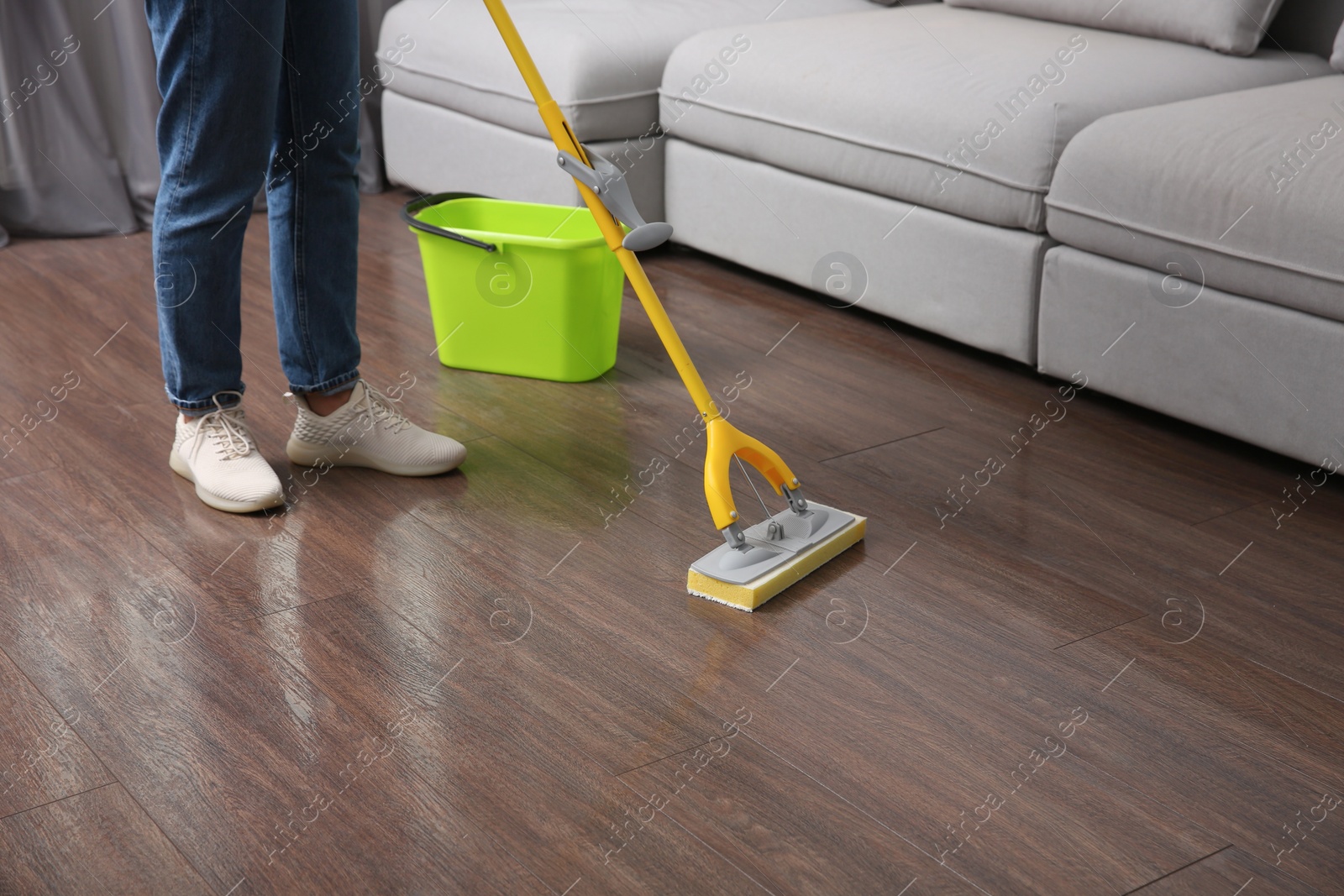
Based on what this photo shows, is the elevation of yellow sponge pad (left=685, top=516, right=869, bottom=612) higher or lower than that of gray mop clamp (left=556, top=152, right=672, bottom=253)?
lower

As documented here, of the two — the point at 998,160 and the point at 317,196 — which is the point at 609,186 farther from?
the point at 998,160

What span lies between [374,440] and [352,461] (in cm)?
5

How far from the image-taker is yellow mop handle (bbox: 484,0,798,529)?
4.54 feet

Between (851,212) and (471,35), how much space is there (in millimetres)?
1005

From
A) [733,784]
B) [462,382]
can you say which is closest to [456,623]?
[733,784]

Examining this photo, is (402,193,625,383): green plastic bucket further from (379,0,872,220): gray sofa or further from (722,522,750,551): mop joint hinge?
(722,522,750,551): mop joint hinge

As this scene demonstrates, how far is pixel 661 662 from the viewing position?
1261 millimetres

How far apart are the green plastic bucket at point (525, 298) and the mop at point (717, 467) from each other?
1.53ft

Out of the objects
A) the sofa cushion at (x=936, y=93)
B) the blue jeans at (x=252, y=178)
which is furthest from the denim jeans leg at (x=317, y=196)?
the sofa cushion at (x=936, y=93)

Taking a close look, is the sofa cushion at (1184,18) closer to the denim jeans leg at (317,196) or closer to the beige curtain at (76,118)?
the denim jeans leg at (317,196)

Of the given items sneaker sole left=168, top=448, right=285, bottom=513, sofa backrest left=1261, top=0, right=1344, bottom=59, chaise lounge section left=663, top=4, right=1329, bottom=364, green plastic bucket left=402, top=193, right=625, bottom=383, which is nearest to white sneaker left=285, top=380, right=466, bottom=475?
sneaker sole left=168, top=448, right=285, bottom=513

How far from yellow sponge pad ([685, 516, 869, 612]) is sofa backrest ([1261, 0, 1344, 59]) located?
4.59ft

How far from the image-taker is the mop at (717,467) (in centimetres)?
136

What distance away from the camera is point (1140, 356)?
5.81 feet
